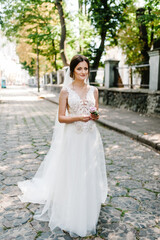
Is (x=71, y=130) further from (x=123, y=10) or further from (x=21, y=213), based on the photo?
(x=123, y=10)

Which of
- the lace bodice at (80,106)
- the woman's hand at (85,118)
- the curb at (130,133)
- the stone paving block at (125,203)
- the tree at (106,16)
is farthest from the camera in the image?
the tree at (106,16)

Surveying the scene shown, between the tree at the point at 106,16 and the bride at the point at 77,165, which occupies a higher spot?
the tree at the point at 106,16

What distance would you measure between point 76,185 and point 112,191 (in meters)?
1.10

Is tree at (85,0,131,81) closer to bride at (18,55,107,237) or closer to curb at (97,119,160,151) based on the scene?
curb at (97,119,160,151)

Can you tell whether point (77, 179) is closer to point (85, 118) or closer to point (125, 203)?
point (85, 118)

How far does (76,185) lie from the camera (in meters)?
2.39

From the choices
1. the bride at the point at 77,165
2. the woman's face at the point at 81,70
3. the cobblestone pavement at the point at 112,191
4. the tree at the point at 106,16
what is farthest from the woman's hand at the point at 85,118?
the tree at the point at 106,16

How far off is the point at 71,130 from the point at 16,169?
6.78 feet

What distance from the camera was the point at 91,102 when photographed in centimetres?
247

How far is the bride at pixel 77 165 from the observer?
2.34m

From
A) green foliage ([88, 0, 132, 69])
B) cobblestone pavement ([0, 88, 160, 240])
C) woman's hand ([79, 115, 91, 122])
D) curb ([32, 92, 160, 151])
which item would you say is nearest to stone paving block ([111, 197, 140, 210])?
cobblestone pavement ([0, 88, 160, 240])

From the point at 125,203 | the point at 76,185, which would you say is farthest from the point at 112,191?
the point at 76,185

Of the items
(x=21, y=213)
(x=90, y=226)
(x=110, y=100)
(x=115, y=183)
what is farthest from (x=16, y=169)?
(x=110, y=100)

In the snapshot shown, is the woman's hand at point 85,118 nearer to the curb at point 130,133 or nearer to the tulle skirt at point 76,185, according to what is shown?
the tulle skirt at point 76,185
